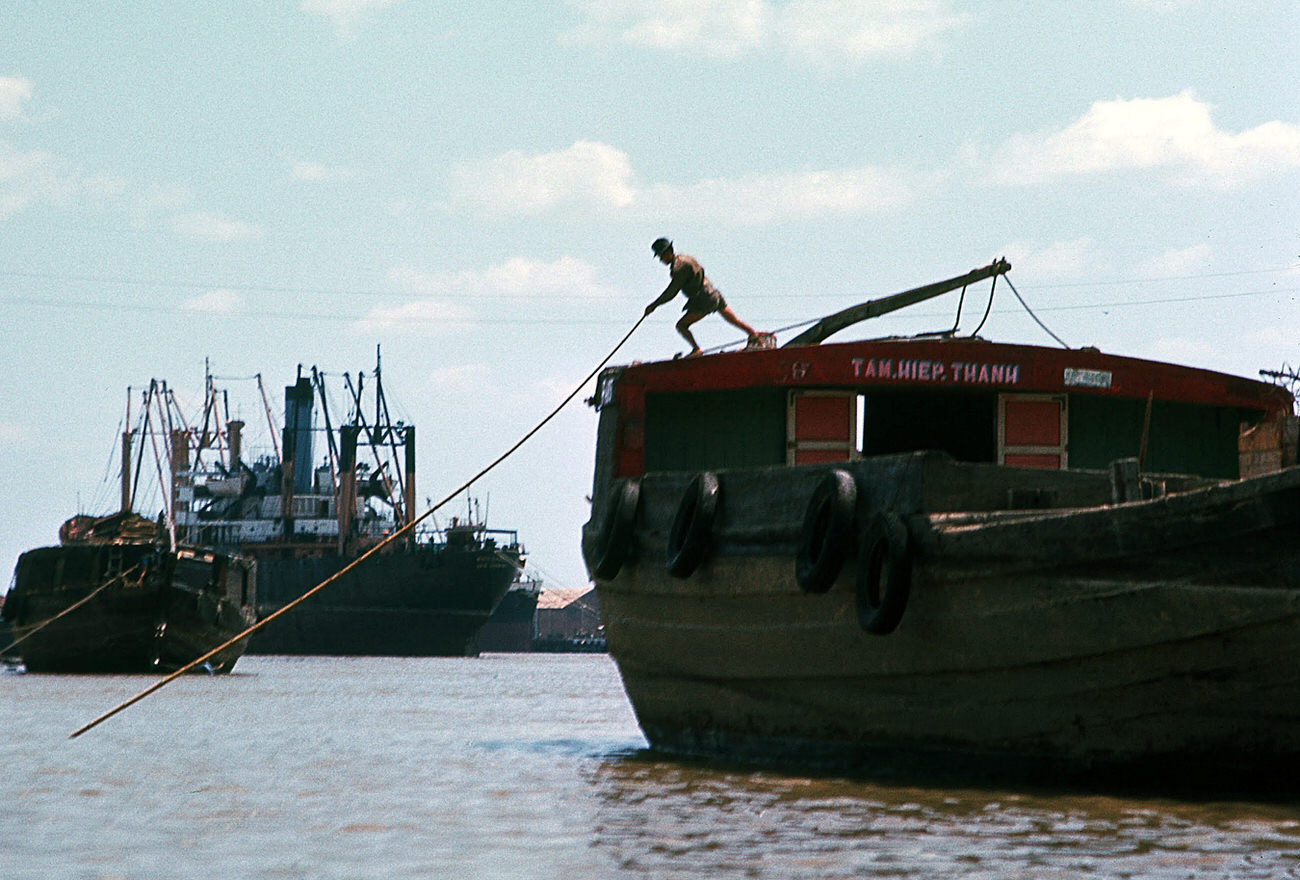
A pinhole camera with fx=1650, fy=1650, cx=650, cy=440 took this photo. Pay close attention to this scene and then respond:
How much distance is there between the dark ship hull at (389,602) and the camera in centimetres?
7906

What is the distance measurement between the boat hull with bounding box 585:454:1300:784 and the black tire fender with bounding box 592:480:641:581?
105cm

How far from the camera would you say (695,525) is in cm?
1207

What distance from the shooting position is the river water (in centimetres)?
797

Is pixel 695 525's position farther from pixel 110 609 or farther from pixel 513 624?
pixel 513 624

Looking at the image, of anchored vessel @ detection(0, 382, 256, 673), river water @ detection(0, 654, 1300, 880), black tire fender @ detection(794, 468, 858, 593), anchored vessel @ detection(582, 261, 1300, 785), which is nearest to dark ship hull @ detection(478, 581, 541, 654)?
anchored vessel @ detection(0, 382, 256, 673)

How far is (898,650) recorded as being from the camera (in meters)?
10.6

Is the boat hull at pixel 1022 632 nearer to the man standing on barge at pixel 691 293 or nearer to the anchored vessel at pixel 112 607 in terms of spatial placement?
the man standing on barge at pixel 691 293

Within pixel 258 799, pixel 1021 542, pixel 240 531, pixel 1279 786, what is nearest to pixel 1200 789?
pixel 1279 786

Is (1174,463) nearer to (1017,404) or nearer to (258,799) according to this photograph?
(1017,404)

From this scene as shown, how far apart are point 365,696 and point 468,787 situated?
19.5 metres

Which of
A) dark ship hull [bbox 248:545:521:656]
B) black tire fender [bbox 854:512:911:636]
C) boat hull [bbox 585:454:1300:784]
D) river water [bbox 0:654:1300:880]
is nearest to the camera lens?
river water [bbox 0:654:1300:880]

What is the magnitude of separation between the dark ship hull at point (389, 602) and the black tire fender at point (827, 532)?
67395 millimetres

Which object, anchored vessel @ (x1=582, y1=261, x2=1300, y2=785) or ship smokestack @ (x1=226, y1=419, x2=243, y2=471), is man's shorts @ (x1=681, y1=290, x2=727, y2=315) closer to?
anchored vessel @ (x1=582, y1=261, x2=1300, y2=785)

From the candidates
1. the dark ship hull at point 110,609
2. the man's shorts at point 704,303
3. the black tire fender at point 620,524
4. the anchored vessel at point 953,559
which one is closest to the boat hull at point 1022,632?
the anchored vessel at point 953,559
